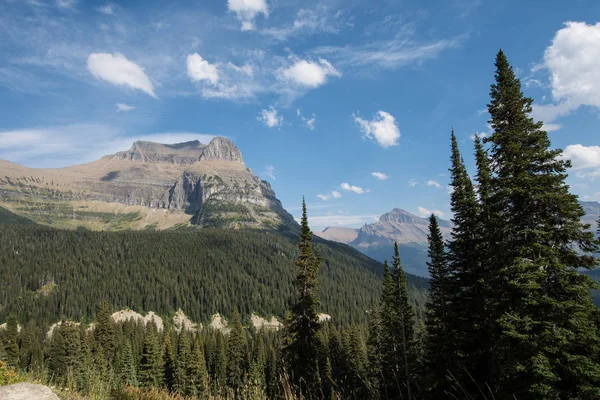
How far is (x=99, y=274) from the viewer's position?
18825cm

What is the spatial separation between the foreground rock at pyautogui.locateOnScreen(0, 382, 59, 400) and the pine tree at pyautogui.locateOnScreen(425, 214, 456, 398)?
2048 centimetres

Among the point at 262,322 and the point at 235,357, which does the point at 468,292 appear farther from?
the point at 262,322

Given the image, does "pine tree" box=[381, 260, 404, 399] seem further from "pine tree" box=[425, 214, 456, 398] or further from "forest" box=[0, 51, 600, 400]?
"pine tree" box=[425, 214, 456, 398]

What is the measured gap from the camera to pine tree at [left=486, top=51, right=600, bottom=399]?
1371 cm

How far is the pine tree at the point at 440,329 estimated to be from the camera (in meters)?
21.6

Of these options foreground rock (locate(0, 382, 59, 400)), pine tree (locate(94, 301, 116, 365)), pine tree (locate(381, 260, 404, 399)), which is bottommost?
pine tree (locate(94, 301, 116, 365))

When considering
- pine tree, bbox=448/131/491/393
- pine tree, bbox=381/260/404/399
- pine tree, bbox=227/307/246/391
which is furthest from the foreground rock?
pine tree, bbox=227/307/246/391

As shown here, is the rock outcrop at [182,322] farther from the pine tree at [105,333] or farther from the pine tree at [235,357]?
the pine tree at [235,357]

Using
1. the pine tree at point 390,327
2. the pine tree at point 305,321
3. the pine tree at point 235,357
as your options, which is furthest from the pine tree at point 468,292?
the pine tree at point 235,357

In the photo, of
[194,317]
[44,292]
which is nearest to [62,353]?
[194,317]

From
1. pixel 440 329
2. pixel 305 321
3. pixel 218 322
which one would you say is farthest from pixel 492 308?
pixel 218 322

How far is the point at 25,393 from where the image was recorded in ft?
19.4

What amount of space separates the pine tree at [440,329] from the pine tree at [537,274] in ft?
17.3

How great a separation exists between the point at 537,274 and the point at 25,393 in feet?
56.8
